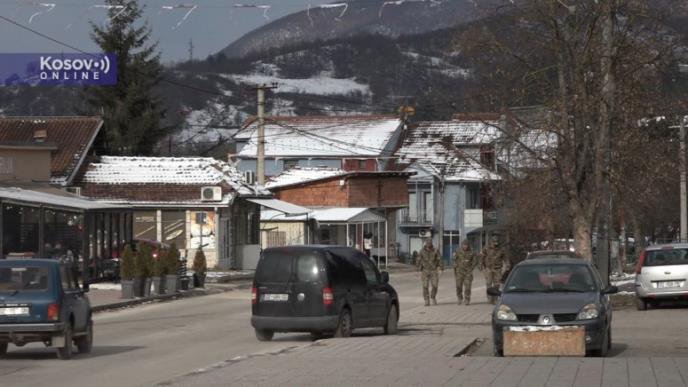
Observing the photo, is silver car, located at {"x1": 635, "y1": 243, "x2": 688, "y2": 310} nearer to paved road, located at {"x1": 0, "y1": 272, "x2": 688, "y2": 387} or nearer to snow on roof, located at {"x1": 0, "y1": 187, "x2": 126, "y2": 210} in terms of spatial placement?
paved road, located at {"x1": 0, "y1": 272, "x2": 688, "y2": 387}

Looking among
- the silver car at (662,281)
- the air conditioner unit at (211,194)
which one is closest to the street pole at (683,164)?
the silver car at (662,281)

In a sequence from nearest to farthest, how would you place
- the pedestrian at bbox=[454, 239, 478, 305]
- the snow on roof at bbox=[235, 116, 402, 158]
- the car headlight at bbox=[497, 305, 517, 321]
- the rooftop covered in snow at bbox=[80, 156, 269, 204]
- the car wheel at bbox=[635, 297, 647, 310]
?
the car headlight at bbox=[497, 305, 517, 321] < the car wheel at bbox=[635, 297, 647, 310] < the pedestrian at bbox=[454, 239, 478, 305] < the rooftop covered in snow at bbox=[80, 156, 269, 204] < the snow on roof at bbox=[235, 116, 402, 158]

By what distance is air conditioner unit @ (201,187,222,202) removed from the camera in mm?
58500

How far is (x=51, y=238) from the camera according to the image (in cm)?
4447

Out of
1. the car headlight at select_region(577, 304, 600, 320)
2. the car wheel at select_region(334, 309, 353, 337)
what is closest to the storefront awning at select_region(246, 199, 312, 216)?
the car wheel at select_region(334, 309, 353, 337)

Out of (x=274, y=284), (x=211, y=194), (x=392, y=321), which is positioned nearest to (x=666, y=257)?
(x=392, y=321)

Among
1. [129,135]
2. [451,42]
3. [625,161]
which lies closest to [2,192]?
[451,42]

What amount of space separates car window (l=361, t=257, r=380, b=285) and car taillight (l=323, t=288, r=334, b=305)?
5.87 feet

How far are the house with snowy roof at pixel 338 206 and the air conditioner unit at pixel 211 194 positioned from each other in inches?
379

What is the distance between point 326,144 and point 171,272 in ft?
200

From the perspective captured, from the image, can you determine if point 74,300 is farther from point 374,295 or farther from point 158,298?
point 158,298

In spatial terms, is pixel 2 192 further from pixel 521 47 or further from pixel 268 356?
pixel 268 356

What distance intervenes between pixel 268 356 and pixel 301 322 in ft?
14.3

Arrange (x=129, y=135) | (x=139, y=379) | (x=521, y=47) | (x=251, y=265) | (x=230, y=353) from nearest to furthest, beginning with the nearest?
1. (x=139, y=379)
2. (x=230, y=353)
3. (x=521, y=47)
4. (x=251, y=265)
5. (x=129, y=135)
